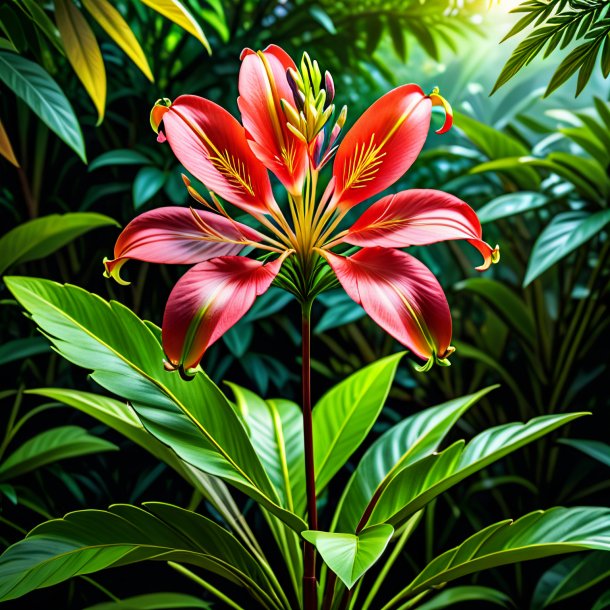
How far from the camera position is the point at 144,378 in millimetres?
622

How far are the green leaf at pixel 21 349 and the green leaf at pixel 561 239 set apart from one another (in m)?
0.68

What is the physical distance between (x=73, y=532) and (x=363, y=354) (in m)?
0.67

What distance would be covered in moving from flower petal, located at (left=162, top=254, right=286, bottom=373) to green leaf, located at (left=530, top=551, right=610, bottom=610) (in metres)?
0.64

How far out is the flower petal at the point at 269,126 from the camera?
55cm

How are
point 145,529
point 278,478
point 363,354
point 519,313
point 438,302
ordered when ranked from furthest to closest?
1. point 363,354
2. point 519,313
3. point 278,478
4. point 145,529
5. point 438,302

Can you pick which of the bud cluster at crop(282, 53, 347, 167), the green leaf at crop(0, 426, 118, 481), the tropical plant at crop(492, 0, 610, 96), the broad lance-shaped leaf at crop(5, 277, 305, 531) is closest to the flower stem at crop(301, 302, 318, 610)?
the broad lance-shaped leaf at crop(5, 277, 305, 531)

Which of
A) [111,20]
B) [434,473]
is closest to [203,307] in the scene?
[434,473]

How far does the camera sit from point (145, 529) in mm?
603

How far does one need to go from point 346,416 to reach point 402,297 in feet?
0.98

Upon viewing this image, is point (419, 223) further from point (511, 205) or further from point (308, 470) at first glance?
point (511, 205)

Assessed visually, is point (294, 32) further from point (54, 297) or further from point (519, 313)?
point (54, 297)

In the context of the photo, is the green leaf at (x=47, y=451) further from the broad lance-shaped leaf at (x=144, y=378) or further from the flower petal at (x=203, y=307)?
the flower petal at (x=203, y=307)

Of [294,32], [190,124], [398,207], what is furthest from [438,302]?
[294,32]

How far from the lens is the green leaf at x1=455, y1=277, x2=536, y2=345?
3.42 feet
